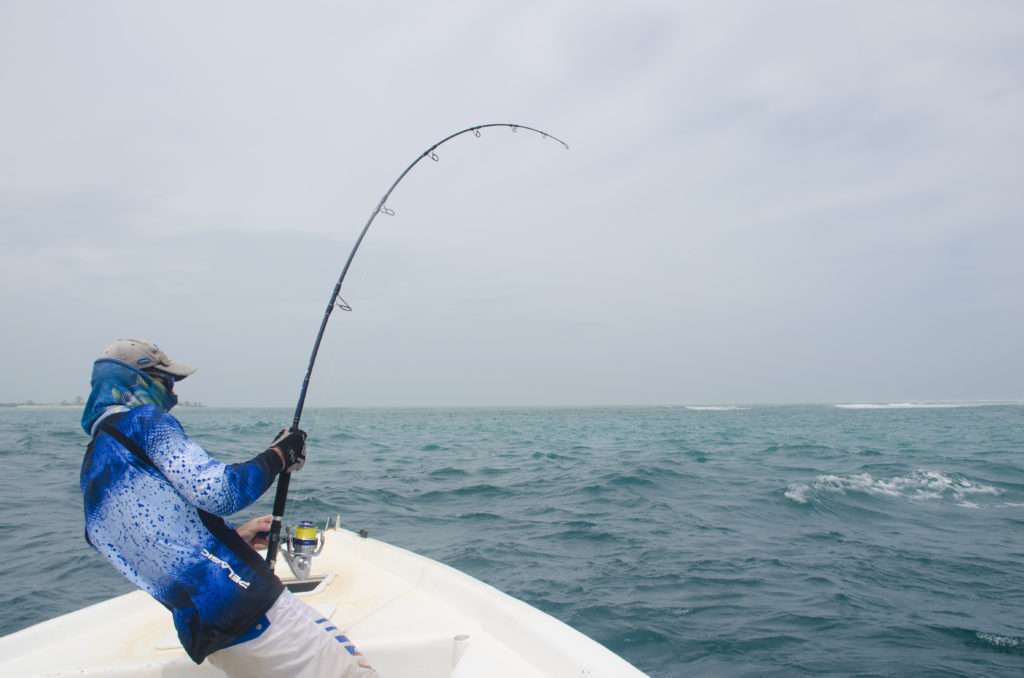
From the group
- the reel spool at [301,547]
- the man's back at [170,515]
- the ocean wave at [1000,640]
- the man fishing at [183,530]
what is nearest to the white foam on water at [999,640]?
the ocean wave at [1000,640]

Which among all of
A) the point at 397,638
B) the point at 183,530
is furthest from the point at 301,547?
the point at 183,530

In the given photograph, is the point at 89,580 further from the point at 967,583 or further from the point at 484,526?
the point at 967,583

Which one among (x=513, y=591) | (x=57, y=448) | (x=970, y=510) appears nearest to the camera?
(x=513, y=591)

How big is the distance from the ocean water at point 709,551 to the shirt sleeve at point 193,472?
3.65 meters

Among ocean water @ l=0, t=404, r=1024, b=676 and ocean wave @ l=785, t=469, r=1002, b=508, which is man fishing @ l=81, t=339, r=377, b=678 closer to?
ocean water @ l=0, t=404, r=1024, b=676

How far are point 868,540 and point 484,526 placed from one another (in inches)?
189

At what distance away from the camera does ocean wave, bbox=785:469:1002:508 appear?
37.2ft

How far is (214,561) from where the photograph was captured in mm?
2211

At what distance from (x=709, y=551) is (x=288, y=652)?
249 inches

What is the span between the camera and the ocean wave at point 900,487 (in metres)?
11.3

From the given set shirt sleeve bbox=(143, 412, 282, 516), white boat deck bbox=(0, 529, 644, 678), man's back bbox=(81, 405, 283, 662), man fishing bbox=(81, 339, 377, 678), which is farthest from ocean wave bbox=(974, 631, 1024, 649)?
shirt sleeve bbox=(143, 412, 282, 516)

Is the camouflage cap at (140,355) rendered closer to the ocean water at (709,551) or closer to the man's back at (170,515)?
the man's back at (170,515)

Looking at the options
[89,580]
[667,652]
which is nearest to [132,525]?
[667,652]

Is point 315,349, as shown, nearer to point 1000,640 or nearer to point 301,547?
point 301,547
